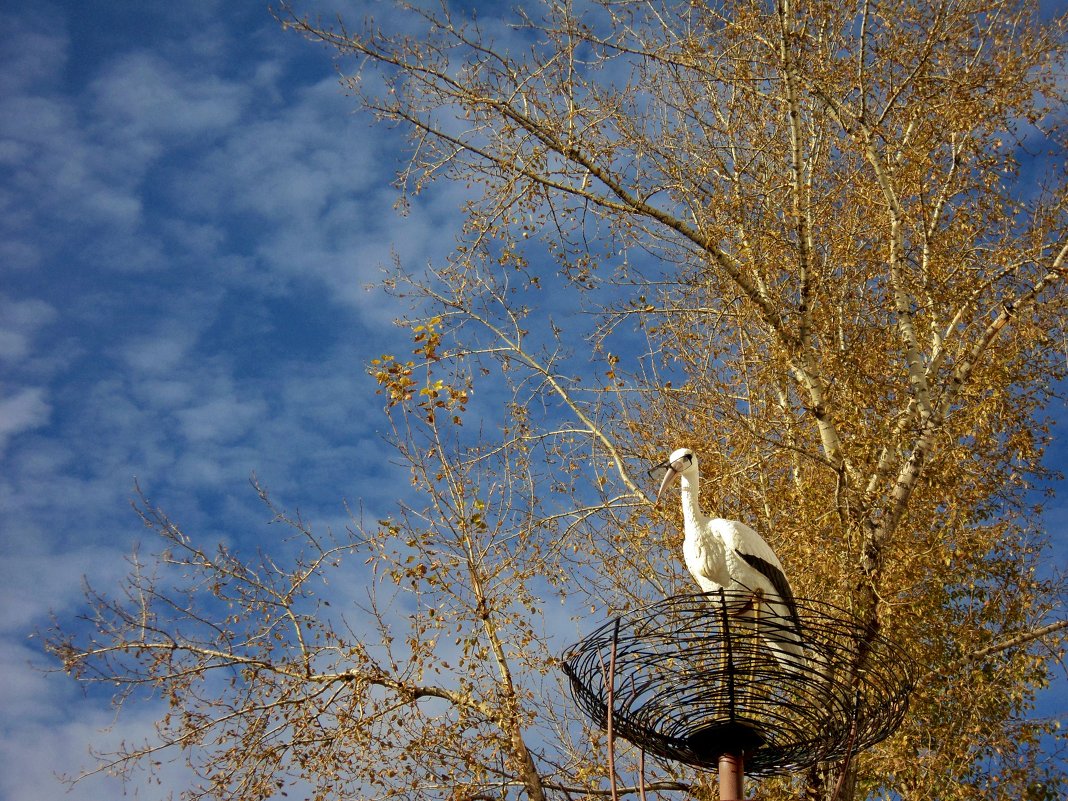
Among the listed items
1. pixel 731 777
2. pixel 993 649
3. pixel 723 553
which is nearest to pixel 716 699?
pixel 731 777

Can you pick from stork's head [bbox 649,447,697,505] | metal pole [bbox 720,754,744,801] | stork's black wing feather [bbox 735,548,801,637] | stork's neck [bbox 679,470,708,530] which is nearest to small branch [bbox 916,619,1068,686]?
stork's black wing feather [bbox 735,548,801,637]

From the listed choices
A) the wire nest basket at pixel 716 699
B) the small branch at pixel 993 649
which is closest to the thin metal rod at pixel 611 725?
the wire nest basket at pixel 716 699

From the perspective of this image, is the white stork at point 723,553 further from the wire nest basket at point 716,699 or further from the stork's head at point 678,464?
the wire nest basket at point 716,699

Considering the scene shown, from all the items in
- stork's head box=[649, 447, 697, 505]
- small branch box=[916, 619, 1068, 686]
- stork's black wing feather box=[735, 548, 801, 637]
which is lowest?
stork's black wing feather box=[735, 548, 801, 637]

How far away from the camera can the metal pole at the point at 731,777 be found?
4211mm

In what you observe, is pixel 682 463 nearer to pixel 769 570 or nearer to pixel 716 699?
pixel 769 570

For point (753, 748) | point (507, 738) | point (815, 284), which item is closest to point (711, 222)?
point (815, 284)

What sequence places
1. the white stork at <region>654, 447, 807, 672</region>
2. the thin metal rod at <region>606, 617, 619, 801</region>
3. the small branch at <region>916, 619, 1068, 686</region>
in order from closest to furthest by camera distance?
the thin metal rod at <region>606, 617, 619, 801</region> → the white stork at <region>654, 447, 807, 672</region> → the small branch at <region>916, 619, 1068, 686</region>

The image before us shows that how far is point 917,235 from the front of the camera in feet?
32.3

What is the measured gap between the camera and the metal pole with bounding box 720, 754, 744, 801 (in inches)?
166

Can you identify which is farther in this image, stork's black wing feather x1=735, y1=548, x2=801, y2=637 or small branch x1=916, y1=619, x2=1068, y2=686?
small branch x1=916, y1=619, x2=1068, y2=686

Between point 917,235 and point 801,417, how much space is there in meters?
1.99

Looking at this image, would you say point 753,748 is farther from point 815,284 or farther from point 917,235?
point 917,235

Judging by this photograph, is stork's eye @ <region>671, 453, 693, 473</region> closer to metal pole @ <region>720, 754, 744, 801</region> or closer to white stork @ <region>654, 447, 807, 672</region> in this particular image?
white stork @ <region>654, 447, 807, 672</region>
